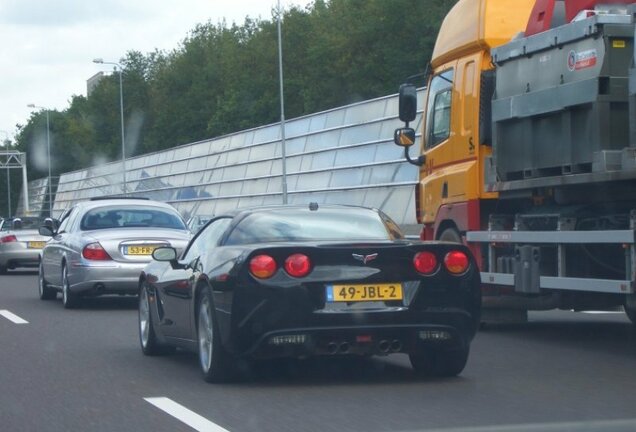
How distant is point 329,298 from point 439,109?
20.8ft

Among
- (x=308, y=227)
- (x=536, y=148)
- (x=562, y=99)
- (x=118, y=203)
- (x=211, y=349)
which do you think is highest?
(x=562, y=99)

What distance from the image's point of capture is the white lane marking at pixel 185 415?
7848 mm

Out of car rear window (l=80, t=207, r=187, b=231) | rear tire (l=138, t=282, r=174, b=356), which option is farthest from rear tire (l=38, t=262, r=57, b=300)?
rear tire (l=138, t=282, r=174, b=356)

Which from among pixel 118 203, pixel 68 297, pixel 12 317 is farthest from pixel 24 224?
pixel 12 317

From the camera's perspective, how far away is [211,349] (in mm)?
9883

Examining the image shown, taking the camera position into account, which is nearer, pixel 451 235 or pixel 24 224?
pixel 451 235

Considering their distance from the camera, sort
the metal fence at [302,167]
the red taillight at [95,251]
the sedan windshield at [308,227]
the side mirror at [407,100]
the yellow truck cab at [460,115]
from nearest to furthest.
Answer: the sedan windshield at [308,227], the yellow truck cab at [460,115], the side mirror at [407,100], the red taillight at [95,251], the metal fence at [302,167]

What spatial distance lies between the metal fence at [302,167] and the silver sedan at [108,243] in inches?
785

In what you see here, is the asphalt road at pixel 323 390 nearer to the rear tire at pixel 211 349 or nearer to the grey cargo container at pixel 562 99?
the rear tire at pixel 211 349

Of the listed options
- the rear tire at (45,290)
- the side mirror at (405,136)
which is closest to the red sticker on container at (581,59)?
the side mirror at (405,136)

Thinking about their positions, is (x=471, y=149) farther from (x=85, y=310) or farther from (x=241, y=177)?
(x=241, y=177)

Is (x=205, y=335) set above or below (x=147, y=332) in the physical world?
above

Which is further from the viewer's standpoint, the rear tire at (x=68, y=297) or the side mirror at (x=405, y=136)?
the rear tire at (x=68, y=297)

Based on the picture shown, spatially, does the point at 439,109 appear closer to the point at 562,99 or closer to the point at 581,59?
the point at 562,99
